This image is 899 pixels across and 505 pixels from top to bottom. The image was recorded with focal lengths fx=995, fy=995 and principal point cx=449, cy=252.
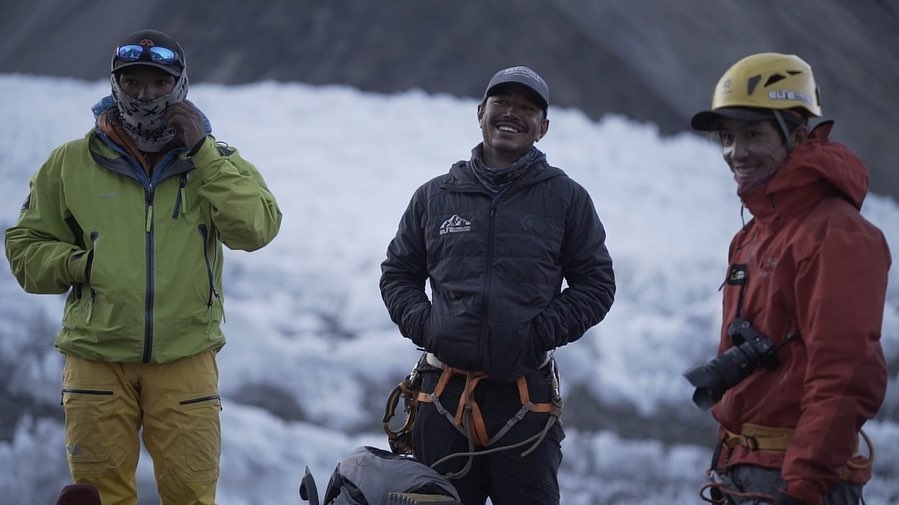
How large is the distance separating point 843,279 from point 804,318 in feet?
0.33

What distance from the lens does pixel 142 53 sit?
243 centimetres

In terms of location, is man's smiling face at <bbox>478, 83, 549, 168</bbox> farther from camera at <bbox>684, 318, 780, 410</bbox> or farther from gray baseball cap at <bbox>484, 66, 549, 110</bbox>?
camera at <bbox>684, 318, 780, 410</bbox>

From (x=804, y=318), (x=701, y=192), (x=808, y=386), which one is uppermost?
(x=701, y=192)

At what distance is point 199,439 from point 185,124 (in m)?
0.77

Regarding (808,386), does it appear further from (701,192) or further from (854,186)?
(701,192)

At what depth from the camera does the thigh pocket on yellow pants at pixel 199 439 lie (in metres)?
2.39

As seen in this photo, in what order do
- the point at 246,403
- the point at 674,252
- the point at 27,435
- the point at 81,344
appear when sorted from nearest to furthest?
the point at 81,344
the point at 27,435
the point at 246,403
the point at 674,252

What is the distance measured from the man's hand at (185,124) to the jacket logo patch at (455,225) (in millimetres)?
642

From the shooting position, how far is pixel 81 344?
2371mm

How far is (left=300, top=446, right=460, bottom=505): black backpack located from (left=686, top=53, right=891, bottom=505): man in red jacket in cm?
60

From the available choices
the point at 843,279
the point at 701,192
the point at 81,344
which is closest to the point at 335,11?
the point at 701,192

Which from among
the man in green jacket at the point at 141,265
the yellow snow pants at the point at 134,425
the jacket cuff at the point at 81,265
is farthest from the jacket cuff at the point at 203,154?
the yellow snow pants at the point at 134,425

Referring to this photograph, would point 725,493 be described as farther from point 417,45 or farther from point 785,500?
point 417,45

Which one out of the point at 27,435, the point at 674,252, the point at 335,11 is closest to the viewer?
the point at 27,435
